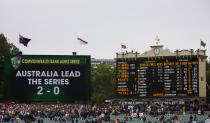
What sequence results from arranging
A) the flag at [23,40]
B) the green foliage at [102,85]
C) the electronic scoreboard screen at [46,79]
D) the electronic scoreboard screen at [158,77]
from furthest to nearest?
the green foliage at [102,85]
the flag at [23,40]
the electronic scoreboard screen at [158,77]
the electronic scoreboard screen at [46,79]

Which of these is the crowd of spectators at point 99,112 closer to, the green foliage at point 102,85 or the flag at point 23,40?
the flag at point 23,40

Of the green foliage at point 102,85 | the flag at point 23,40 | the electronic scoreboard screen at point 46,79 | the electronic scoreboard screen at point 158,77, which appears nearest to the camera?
the electronic scoreboard screen at point 46,79

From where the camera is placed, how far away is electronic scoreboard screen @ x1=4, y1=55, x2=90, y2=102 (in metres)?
51.7

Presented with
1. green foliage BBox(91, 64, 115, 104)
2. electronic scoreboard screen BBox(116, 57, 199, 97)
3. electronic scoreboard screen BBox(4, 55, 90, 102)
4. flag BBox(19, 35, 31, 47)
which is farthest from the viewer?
green foliage BBox(91, 64, 115, 104)

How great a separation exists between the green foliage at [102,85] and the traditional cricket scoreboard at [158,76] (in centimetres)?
3109

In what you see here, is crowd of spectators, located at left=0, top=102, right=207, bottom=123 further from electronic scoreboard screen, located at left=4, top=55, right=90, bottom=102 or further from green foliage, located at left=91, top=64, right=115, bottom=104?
green foliage, located at left=91, top=64, right=115, bottom=104

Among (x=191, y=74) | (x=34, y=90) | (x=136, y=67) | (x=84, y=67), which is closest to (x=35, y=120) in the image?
(x=34, y=90)

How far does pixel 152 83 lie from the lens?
5338 centimetres

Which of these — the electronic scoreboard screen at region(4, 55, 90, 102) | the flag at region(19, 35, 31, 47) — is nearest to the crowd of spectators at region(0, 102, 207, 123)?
the electronic scoreboard screen at region(4, 55, 90, 102)

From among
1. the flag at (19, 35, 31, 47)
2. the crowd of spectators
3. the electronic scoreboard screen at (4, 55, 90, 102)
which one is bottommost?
the crowd of spectators

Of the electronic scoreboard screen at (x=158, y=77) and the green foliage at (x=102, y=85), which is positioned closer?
the electronic scoreboard screen at (x=158, y=77)

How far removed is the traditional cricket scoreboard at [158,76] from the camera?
51906 millimetres

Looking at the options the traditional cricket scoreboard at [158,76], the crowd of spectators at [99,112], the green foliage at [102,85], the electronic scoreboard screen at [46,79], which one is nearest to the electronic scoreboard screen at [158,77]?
the traditional cricket scoreboard at [158,76]

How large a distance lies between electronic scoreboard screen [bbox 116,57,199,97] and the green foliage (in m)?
31.1
